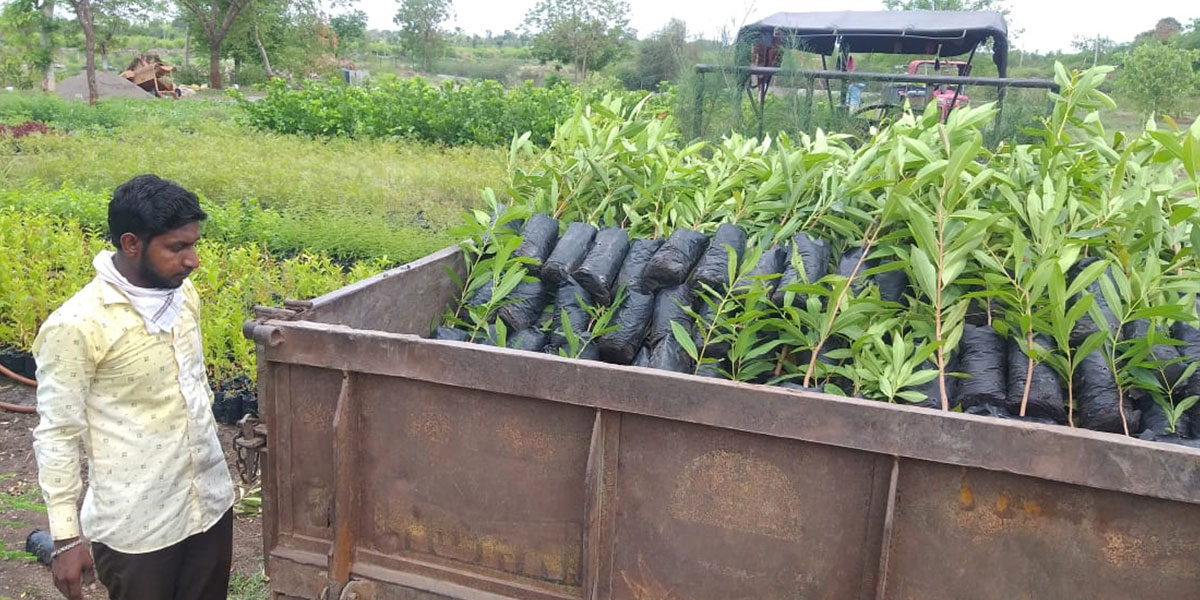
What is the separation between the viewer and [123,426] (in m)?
2.38

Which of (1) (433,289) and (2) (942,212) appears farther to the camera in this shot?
(1) (433,289)

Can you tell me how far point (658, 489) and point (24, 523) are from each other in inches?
132

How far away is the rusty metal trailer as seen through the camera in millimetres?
1783

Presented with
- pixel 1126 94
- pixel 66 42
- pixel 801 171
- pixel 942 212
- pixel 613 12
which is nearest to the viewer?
pixel 942 212

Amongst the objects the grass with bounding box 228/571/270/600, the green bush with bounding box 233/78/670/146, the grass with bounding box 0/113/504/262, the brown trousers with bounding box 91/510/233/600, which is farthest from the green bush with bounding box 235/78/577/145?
the brown trousers with bounding box 91/510/233/600

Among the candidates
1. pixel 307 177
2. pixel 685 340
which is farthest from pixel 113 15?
pixel 685 340

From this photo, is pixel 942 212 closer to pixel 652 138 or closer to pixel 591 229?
pixel 591 229

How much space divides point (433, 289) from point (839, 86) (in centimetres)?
787

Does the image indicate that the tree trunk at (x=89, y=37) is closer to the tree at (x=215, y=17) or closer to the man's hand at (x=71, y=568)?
the tree at (x=215, y=17)

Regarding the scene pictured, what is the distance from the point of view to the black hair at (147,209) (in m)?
2.24

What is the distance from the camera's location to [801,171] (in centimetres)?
296

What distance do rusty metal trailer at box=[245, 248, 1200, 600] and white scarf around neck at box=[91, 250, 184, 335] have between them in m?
0.33

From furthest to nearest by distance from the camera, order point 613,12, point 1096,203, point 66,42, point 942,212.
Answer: point 613,12
point 66,42
point 1096,203
point 942,212

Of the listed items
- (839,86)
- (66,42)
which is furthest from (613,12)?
(839,86)
